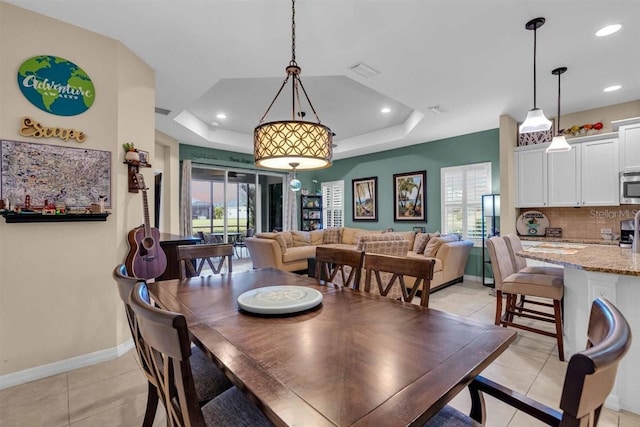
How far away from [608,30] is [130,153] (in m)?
4.19

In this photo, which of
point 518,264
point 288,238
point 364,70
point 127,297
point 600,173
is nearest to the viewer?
point 127,297

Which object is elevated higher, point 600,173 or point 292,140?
point 600,173

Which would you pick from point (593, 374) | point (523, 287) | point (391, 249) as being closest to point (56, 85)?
point (593, 374)

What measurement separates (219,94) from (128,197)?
235 centimetres

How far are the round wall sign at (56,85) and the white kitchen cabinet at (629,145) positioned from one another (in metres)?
5.86

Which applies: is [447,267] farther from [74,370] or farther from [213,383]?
[74,370]

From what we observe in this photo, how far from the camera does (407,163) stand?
6531mm

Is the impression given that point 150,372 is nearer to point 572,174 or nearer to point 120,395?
point 120,395

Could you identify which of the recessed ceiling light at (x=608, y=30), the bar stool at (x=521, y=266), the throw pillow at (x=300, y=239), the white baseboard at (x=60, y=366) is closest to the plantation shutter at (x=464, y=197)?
the bar stool at (x=521, y=266)

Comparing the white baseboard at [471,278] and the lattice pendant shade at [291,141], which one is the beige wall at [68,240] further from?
the white baseboard at [471,278]

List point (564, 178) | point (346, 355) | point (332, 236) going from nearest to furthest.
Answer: point (346, 355)
point (564, 178)
point (332, 236)

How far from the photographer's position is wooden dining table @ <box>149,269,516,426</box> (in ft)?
2.51

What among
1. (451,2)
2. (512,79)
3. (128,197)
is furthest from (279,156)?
(512,79)

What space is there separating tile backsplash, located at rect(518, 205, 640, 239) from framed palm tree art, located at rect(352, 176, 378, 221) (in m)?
3.09
